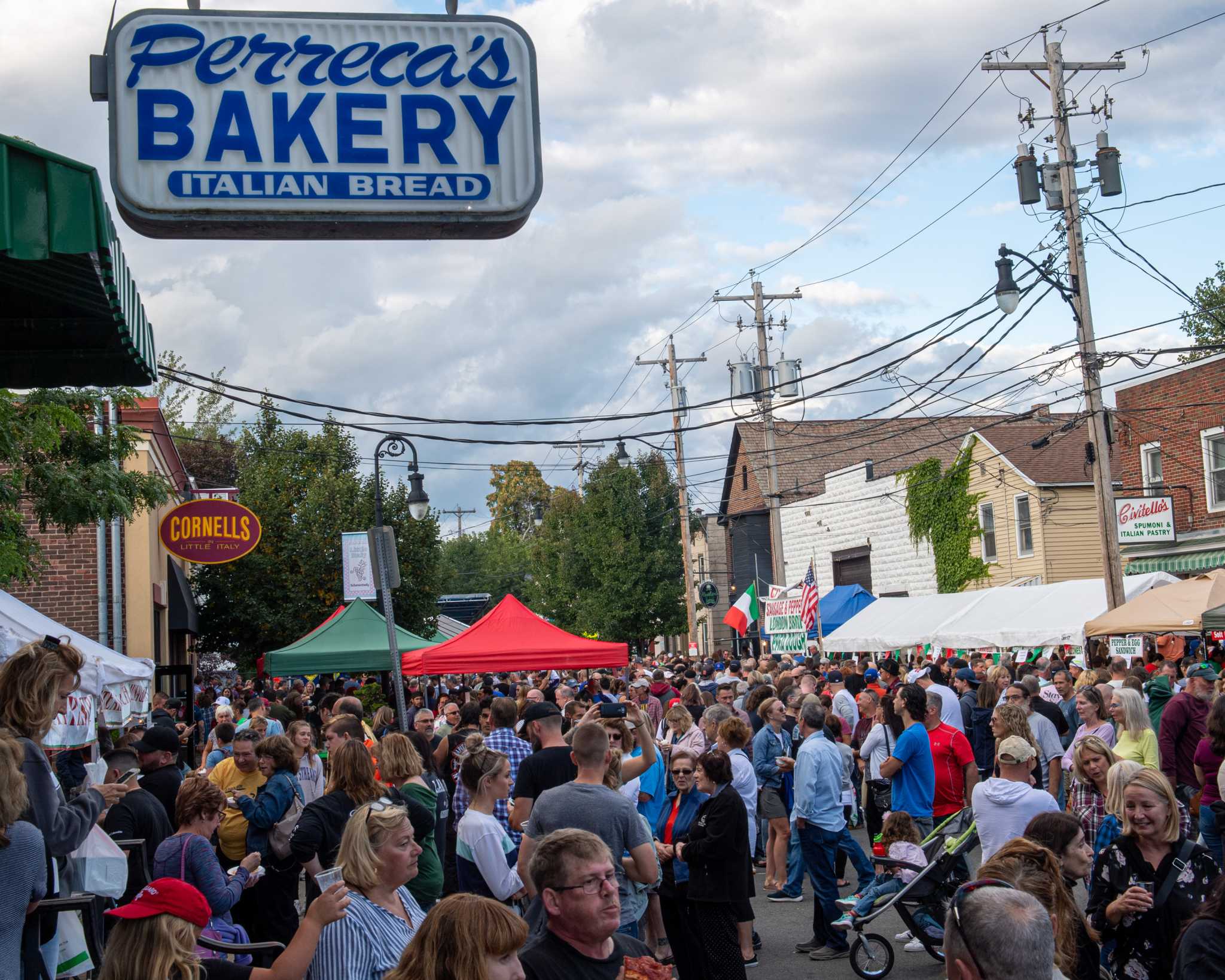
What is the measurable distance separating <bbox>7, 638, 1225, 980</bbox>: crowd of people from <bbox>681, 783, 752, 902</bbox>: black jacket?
0.01 meters

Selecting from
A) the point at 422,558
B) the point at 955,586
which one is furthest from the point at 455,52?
the point at 955,586

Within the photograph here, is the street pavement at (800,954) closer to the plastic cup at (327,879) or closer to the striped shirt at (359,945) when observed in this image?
the striped shirt at (359,945)

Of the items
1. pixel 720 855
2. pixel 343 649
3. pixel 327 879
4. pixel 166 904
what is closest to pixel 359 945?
pixel 327 879

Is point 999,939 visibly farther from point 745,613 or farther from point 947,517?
point 947,517

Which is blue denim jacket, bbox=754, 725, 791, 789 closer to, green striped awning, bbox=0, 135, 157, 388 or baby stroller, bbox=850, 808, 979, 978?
baby stroller, bbox=850, 808, 979, 978

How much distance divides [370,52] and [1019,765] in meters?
5.48

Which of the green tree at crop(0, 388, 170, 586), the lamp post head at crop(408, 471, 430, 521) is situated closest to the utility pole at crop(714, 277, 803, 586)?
the lamp post head at crop(408, 471, 430, 521)

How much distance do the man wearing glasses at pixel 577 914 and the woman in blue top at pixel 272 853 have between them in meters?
3.56

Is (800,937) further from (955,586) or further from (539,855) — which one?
(955,586)

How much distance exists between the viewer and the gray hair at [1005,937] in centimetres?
305

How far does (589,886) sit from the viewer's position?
13.3 ft

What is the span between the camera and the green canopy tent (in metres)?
19.0

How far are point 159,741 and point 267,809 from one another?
125 cm

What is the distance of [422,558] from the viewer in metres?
33.2
